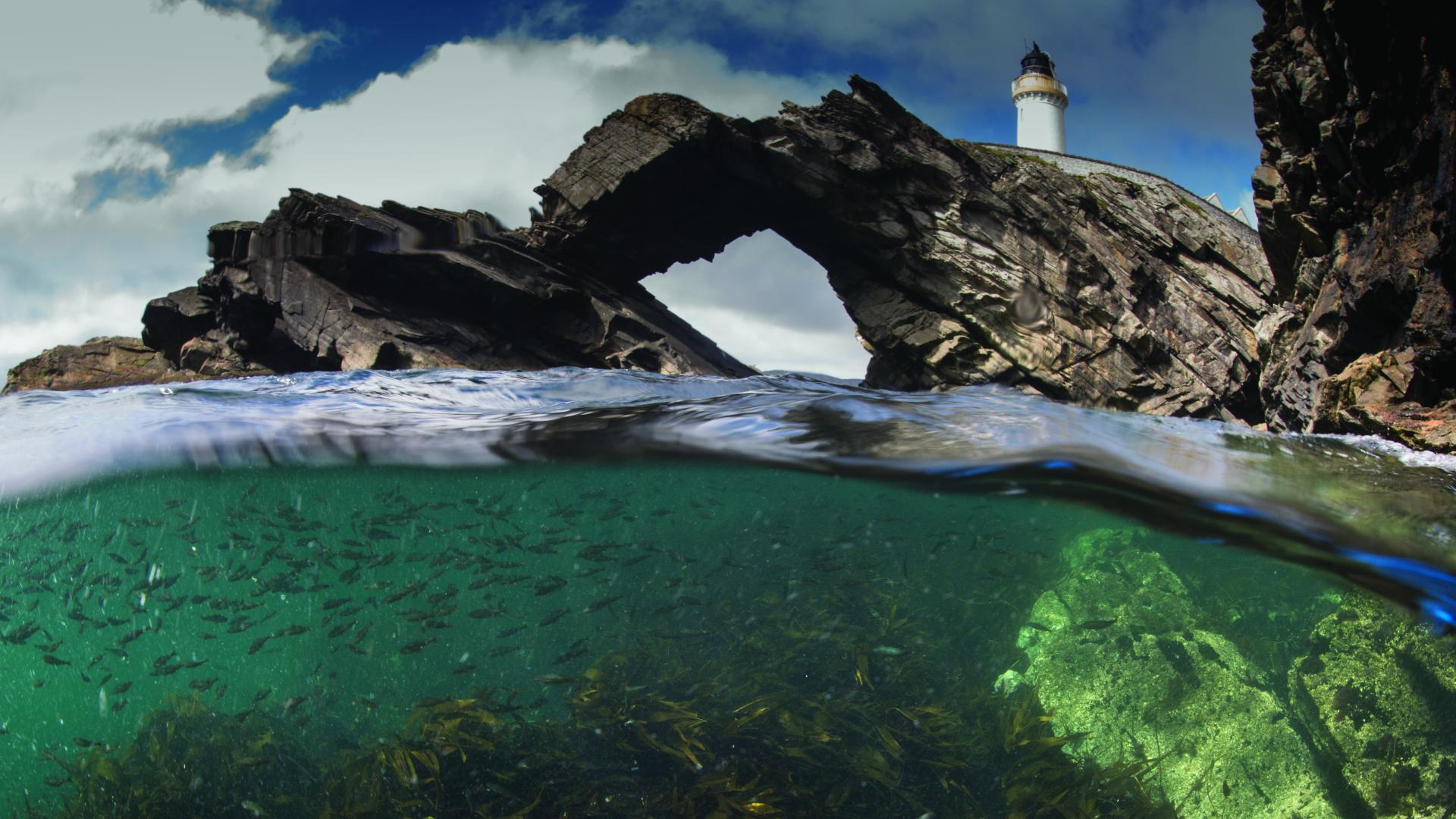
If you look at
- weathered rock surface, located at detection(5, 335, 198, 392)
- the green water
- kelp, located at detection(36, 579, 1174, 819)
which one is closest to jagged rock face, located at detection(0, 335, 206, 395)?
weathered rock surface, located at detection(5, 335, 198, 392)

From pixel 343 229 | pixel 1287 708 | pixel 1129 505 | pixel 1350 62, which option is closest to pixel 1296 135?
pixel 1350 62

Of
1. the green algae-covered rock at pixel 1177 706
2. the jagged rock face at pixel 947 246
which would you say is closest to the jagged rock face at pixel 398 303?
the jagged rock face at pixel 947 246

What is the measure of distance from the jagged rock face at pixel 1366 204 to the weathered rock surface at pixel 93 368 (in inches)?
1017

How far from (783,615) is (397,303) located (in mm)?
16670

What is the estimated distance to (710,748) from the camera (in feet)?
24.0

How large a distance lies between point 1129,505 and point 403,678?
9409 mm

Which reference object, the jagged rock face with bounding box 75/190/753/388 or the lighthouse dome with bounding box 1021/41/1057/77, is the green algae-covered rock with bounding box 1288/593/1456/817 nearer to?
the jagged rock face with bounding box 75/190/753/388

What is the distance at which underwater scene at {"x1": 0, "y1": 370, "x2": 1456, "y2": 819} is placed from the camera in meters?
7.57

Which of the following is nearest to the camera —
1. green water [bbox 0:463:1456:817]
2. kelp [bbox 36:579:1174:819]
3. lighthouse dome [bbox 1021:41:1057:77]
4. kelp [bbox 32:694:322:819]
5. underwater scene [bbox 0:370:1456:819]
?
kelp [bbox 36:579:1174:819]

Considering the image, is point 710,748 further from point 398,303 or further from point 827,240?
point 827,240

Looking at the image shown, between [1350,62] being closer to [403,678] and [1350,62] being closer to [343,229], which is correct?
[403,678]

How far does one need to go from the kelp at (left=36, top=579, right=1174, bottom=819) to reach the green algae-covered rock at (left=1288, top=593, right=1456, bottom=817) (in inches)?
98.3

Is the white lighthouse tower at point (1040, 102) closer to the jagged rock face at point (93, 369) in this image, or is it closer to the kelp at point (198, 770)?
the jagged rock face at point (93, 369)

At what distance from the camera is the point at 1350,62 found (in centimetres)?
969
